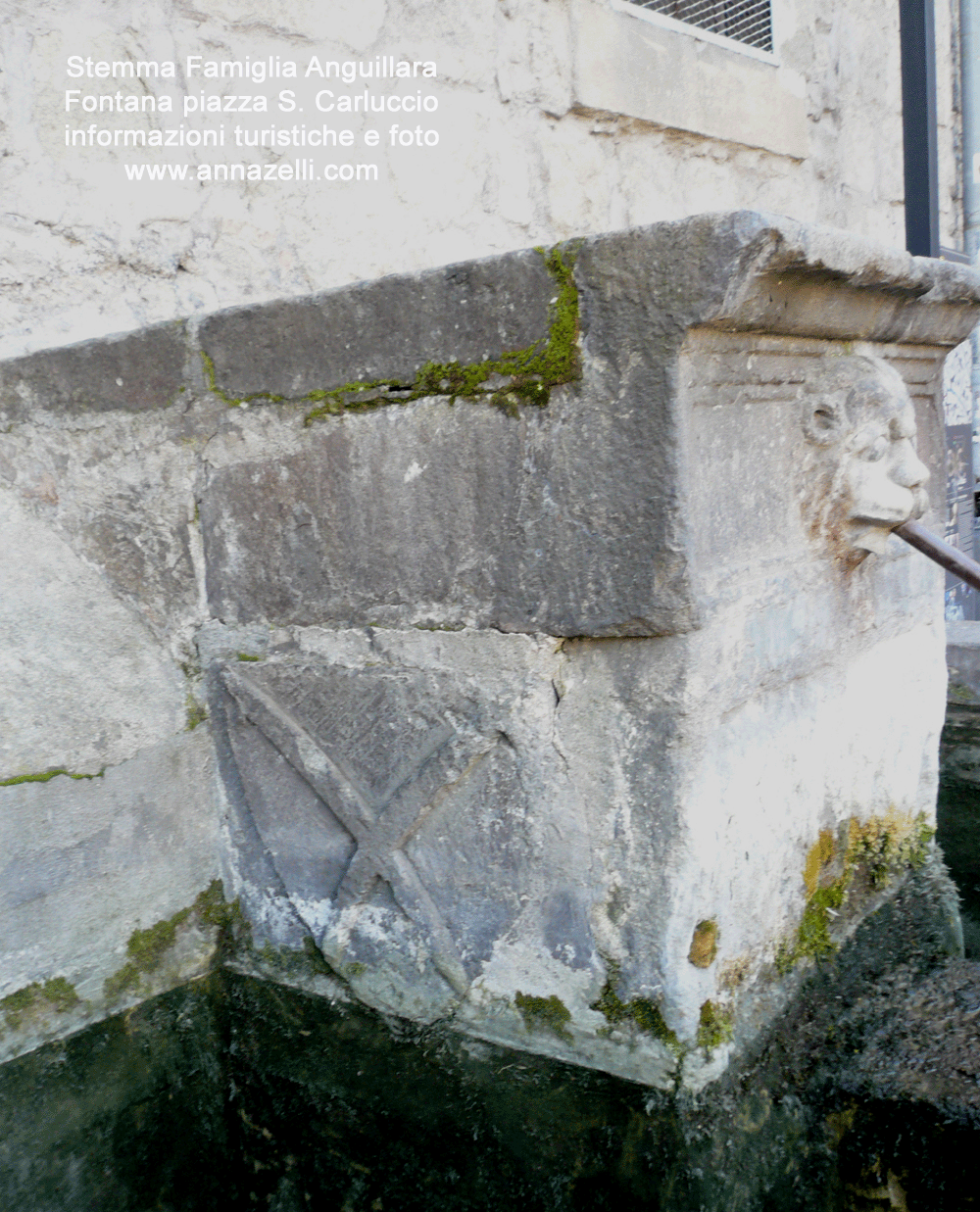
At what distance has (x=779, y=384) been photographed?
135 centimetres

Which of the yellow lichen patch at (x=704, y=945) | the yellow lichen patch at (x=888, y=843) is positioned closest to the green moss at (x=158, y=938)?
the yellow lichen patch at (x=704, y=945)

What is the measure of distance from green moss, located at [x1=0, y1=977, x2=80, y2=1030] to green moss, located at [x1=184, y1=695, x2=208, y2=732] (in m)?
0.48

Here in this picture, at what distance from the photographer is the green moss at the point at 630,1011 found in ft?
4.32

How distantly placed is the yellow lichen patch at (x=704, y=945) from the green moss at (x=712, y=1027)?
0.06 meters

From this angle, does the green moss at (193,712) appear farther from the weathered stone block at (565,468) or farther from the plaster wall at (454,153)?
the plaster wall at (454,153)

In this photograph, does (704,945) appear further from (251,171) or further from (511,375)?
(251,171)

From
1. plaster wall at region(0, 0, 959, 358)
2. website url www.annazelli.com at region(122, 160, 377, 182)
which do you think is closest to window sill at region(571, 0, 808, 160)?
plaster wall at region(0, 0, 959, 358)

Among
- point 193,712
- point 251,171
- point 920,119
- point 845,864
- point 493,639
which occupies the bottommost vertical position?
point 845,864

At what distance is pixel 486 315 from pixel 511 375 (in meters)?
0.09

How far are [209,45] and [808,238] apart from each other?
1.56 metres

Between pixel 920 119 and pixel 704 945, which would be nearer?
pixel 704 945

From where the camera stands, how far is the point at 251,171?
2141 millimetres

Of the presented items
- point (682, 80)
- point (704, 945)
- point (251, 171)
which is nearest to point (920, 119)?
point (682, 80)

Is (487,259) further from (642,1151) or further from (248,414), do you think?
(642,1151)
